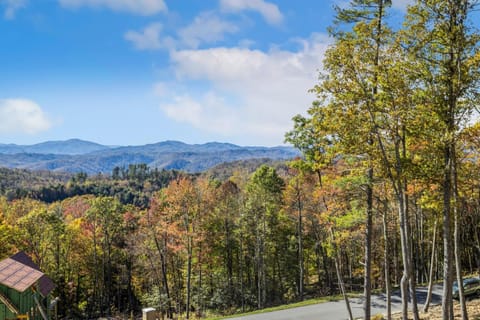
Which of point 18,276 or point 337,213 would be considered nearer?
point 18,276

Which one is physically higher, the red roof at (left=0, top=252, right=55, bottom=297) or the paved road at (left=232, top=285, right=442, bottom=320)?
the red roof at (left=0, top=252, right=55, bottom=297)

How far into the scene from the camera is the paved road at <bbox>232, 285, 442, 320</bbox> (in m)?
20.1

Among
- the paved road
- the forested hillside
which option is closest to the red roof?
the forested hillside

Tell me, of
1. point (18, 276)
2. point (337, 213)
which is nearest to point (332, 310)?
point (337, 213)

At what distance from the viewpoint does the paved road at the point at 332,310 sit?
65.9 ft

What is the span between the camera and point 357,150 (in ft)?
39.2

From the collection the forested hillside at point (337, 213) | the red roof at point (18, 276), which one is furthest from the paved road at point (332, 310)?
the red roof at point (18, 276)

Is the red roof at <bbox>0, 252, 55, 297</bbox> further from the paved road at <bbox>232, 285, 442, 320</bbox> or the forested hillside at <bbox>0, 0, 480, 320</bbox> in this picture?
the paved road at <bbox>232, 285, 442, 320</bbox>

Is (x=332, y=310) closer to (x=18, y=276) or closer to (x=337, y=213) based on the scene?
(x=337, y=213)

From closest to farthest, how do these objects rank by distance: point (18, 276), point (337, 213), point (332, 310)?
point (18, 276)
point (337, 213)
point (332, 310)

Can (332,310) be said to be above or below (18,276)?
below

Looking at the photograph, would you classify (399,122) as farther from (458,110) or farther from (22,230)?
(22,230)

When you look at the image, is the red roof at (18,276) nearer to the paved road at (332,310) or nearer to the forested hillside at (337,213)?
the forested hillside at (337,213)

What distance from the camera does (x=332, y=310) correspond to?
21375 millimetres
